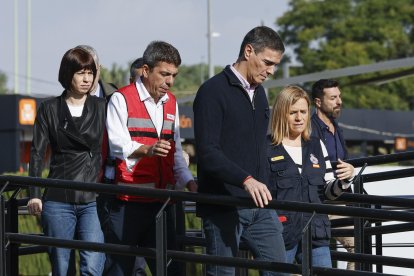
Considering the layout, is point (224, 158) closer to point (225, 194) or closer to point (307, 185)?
point (225, 194)

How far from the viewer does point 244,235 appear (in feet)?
18.8

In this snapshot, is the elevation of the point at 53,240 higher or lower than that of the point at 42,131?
lower

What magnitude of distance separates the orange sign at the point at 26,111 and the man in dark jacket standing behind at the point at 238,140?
85.4 ft

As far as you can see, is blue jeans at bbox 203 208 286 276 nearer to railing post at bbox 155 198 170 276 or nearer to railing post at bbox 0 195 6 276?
railing post at bbox 155 198 170 276

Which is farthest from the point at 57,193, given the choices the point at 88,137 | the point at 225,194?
the point at 225,194

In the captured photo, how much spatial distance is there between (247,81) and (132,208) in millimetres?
927

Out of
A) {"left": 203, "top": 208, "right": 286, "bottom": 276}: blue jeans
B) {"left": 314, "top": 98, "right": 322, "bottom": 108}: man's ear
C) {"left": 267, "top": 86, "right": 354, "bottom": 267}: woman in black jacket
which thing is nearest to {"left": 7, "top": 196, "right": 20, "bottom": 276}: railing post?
{"left": 203, "top": 208, "right": 286, "bottom": 276}: blue jeans

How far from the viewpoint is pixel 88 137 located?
6605 millimetres

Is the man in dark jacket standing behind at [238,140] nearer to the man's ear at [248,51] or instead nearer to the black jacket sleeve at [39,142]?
the man's ear at [248,51]

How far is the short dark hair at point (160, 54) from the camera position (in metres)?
5.95

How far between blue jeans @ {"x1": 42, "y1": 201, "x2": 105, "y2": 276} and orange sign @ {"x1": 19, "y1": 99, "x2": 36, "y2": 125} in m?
25.0

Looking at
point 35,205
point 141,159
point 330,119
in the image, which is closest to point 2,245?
point 35,205

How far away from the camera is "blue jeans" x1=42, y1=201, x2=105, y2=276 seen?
21.3 ft

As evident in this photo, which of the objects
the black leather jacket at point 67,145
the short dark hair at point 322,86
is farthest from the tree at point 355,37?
the black leather jacket at point 67,145
